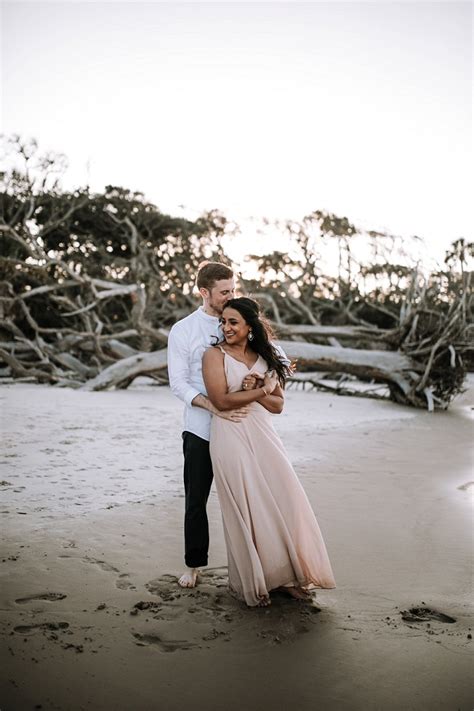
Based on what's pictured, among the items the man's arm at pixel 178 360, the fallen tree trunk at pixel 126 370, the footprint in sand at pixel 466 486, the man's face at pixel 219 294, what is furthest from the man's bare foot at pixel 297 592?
the fallen tree trunk at pixel 126 370

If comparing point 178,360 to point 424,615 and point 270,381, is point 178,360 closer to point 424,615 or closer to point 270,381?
point 270,381

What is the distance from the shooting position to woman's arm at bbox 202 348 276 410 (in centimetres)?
320

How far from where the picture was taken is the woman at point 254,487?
3.16 metres

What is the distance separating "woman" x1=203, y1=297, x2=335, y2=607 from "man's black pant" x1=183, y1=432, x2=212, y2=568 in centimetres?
13

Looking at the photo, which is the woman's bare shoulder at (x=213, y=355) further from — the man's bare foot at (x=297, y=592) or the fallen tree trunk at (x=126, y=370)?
the fallen tree trunk at (x=126, y=370)

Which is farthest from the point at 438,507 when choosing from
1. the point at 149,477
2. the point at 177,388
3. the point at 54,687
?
the point at 54,687

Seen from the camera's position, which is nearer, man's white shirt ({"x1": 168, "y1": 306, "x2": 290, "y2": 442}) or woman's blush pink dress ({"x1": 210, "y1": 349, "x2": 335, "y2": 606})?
woman's blush pink dress ({"x1": 210, "y1": 349, "x2": 335, "y2": 606})

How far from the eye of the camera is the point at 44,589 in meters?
3.15

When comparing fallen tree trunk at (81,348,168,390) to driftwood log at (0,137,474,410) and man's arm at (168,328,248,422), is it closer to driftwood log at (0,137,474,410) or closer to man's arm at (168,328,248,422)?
driftwood log at (0,137,474,410)

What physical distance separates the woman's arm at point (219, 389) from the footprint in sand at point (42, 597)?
1135 mm

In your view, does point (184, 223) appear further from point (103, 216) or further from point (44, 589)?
point (44, 589)

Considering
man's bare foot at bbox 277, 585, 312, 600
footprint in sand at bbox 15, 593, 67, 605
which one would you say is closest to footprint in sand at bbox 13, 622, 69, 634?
footprint in sand at bbox 15, 593, 67, 605

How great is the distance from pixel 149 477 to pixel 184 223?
18.0 m

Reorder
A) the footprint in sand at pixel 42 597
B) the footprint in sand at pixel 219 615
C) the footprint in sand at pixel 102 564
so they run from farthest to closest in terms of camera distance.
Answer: the footprint in sand at pixel 102 564, the footprint in sand at pixel 42 597, the footprint in sand at pixel 219 615
